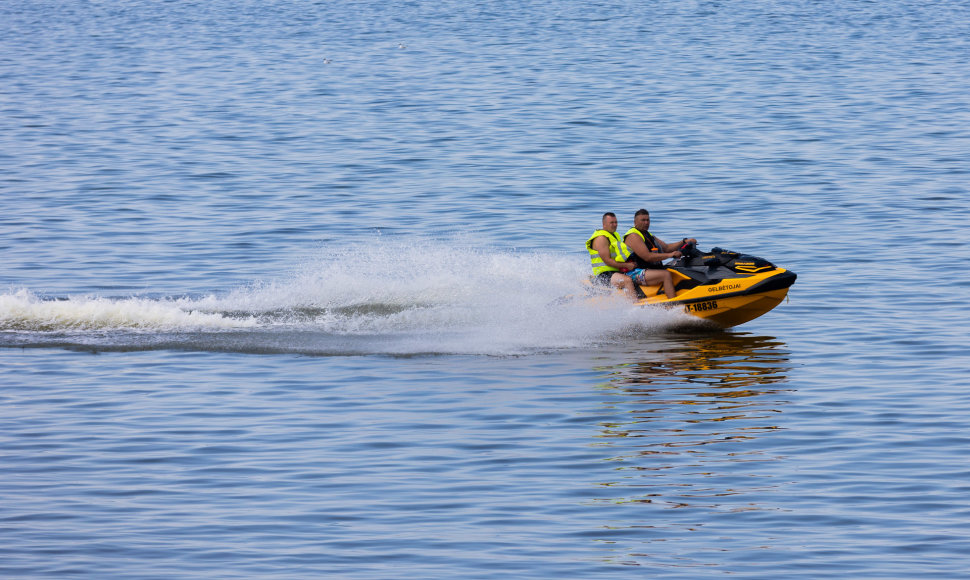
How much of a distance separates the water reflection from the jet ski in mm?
339

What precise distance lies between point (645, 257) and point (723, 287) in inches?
40.5

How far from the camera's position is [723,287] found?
16375mm

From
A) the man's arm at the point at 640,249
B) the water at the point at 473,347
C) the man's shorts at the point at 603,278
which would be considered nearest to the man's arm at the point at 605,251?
Result: the man's shorts at the point at 603,278

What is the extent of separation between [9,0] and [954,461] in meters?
77.2

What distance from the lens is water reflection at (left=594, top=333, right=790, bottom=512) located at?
1107 centimetres

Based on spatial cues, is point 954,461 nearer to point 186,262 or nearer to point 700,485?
point 700,485

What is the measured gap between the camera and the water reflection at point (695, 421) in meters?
11.1

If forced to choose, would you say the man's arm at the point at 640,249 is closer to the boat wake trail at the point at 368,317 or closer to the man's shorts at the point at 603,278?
the man's shorts at the point at 603,278

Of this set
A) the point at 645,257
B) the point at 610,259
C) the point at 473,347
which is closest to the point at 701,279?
the point at 645,257

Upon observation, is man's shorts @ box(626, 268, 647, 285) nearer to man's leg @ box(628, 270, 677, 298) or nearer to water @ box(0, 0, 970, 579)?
man's leg @ box(628, 270, 677, 298)

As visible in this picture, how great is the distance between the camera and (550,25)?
2274 inches

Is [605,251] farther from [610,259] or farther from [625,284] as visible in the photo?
[625,284]

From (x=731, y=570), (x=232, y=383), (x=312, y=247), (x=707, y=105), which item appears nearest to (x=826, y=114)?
(x=707, y=105)

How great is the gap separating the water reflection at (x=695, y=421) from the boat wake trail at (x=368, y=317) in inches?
45.0
